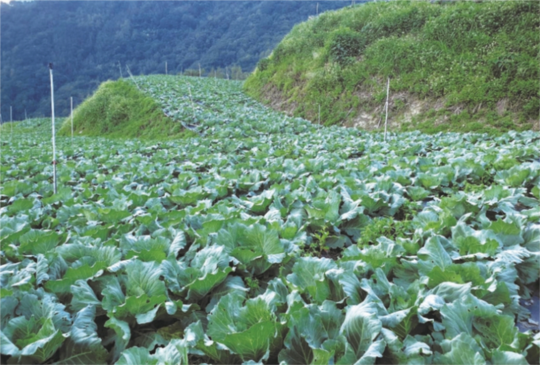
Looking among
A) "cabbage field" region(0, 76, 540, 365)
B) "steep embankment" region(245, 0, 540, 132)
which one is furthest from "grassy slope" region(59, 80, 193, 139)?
"cabbage field" region(0, 76, 540, 365)

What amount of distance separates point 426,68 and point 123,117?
20.4 meters

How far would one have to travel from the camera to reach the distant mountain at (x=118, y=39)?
260ft

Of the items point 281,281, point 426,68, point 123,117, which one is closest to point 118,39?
point 123,117

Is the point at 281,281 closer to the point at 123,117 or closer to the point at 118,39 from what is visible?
the point at 123,117

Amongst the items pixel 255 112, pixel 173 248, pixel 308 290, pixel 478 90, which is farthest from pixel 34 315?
pixel 255 112

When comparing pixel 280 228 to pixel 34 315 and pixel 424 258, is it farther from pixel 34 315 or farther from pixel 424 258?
pixel 34 315

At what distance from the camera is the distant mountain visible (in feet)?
260

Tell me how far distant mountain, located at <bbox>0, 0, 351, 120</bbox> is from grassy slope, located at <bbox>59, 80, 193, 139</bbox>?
47765 millimetres

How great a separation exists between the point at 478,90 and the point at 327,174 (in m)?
11.7

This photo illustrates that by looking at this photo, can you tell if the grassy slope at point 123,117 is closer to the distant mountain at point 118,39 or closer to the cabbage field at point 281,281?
the cabbage field at point 281,281

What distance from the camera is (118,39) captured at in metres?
→ 105

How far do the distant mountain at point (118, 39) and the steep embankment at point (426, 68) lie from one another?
5646cm

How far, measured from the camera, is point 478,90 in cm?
1466

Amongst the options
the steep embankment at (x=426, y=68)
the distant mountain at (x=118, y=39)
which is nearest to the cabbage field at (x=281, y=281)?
the steep embankment at (x=426, y=68)
